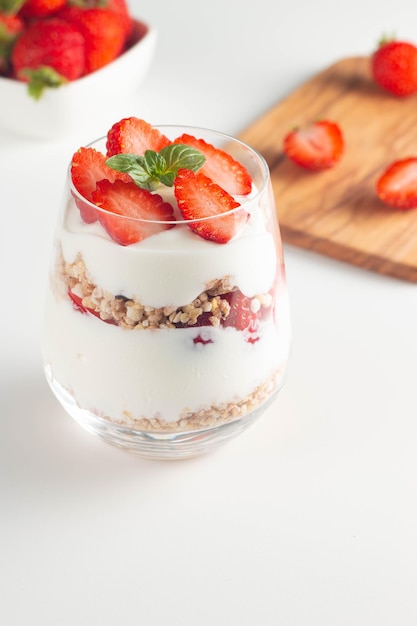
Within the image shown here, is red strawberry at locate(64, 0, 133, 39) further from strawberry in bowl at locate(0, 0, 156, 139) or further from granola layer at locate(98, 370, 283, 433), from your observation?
granola layer at locate(98, 370, 283, 433)

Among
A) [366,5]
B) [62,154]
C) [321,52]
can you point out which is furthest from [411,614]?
[366,5]

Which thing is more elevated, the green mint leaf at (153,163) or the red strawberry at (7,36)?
the green mint leaf at (153,163)

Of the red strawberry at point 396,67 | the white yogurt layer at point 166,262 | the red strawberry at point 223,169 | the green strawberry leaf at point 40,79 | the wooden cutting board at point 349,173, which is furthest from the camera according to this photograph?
the red strawberry at point 396,67

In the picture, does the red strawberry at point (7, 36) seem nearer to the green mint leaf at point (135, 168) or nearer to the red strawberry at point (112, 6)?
the red strawberry at point (112, 6)

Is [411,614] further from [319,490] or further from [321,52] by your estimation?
[321,52]

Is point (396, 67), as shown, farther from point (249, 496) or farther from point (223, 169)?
point (249, 496)

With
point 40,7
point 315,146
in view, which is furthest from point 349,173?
point 40,7

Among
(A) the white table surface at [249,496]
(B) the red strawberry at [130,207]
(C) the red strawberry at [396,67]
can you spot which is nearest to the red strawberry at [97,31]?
(A) the white table surface at [249,496]

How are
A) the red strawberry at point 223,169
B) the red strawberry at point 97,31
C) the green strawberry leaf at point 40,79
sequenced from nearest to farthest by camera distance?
the red strawberry at point 223,169, the green strawberry leaf at point 40,79, the red strawberry at point 97,31
